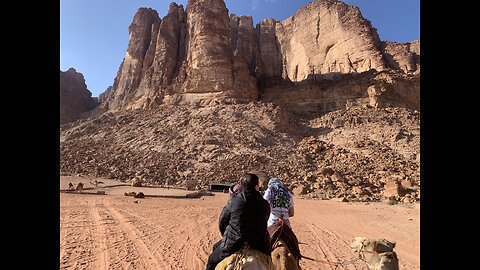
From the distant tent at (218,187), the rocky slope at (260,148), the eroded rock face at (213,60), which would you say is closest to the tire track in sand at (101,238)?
the distant tent at (218,187)

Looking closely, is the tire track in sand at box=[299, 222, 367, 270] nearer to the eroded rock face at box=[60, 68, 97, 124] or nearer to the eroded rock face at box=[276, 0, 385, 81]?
the eroded rock face at box=[276, 0, 385, 81]

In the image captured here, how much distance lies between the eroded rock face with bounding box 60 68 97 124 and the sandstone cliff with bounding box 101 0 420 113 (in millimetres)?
9545

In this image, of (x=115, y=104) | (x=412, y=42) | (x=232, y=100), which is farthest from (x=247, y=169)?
(x=412, y=42)

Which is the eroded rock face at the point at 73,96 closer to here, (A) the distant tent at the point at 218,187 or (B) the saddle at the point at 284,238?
(A) the distant tent at the point at 218,187

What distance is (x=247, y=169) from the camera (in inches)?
1165

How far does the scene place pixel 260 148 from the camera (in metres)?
34.1

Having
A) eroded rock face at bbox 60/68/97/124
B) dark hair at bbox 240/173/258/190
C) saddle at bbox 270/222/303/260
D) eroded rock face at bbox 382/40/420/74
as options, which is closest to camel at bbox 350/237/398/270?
saddle at bbox 270/222/303/260

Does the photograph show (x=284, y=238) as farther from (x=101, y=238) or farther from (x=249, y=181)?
(x=101, y=238)

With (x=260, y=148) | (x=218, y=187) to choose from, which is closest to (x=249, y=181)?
(x=218, y=187)

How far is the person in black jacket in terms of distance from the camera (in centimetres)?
325

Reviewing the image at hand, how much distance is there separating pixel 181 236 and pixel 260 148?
26.2 m

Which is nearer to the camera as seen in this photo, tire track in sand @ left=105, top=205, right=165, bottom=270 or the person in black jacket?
the person in black jacket

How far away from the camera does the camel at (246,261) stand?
3.15 m
